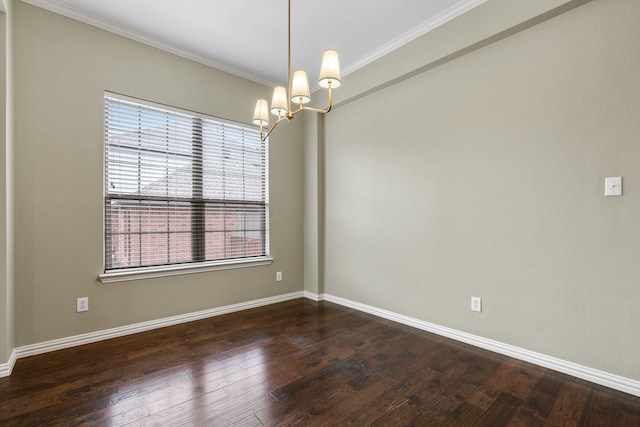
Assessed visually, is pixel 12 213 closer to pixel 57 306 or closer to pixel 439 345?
pixel 57 306

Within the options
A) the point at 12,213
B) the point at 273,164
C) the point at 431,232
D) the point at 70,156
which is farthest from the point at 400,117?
the point at 12,213

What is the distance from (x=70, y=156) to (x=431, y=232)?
11.0 feet

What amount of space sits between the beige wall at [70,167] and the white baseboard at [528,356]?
7.75 ft

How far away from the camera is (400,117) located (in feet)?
10.9

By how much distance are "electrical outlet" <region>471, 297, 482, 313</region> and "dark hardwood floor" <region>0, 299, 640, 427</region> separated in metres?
0.33

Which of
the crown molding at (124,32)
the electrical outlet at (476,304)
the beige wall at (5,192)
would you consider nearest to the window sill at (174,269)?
Result: the beige wall at (5,192)

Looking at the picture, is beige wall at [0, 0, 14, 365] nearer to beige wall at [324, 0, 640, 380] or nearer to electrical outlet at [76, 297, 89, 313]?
electrical outlet at [76, 297, 89, 313]

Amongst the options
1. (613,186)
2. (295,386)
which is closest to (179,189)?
(295,386)

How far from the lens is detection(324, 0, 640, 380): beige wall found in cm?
204

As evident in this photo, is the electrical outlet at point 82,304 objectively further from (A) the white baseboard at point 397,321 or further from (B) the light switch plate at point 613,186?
(B) the light switch plate at point 613,186

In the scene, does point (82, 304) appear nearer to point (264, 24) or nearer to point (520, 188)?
point (264, 24)

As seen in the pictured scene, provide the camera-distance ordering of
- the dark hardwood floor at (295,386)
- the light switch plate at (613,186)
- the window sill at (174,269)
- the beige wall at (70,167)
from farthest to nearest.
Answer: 1. the window sill at (174,269)
2. the beige wall at (70,167)
3. the light switch plate at (613,186)
4. the dark hardwood floor at (295,386)

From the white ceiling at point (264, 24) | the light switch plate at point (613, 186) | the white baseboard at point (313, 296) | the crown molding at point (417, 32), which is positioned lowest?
the white baseboard at point (313, 296)

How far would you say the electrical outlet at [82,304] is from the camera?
2.74m
